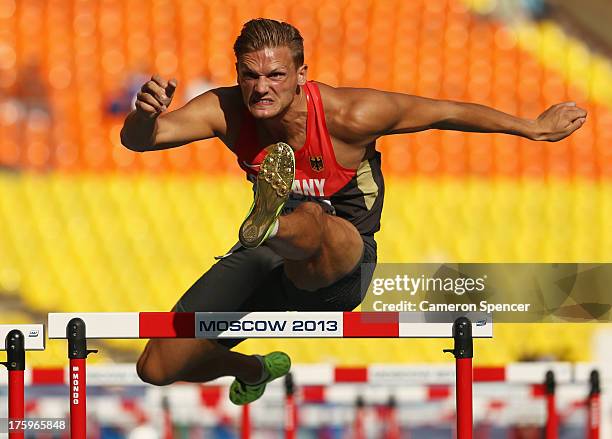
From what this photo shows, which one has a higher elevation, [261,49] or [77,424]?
[261,49]

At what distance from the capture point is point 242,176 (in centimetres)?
852

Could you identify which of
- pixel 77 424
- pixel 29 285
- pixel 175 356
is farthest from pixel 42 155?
pixel 77 424

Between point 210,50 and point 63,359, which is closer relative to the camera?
point 63,359

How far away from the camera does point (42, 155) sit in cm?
853

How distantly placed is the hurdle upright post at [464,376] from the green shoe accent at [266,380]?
1369mm

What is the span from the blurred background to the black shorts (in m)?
2.80

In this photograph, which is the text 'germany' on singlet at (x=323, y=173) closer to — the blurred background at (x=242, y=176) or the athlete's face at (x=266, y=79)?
the athlete's face at (x=266, y=79)

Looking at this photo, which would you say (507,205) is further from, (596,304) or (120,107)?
(120,107)

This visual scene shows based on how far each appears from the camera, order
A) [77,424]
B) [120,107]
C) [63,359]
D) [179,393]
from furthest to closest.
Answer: [120,107] → [63,359] → [179,393] → [77,424]

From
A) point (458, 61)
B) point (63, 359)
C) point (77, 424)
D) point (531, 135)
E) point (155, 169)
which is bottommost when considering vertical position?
point (77, 424)

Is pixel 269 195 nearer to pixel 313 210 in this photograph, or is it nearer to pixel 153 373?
pixel 313 210

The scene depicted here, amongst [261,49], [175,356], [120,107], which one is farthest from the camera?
[120,107]

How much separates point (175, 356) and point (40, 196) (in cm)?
333

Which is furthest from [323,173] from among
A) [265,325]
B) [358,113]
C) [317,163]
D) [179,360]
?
[179,360]
